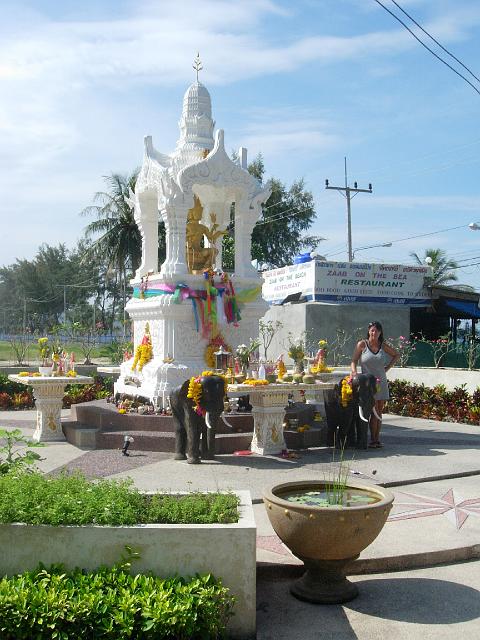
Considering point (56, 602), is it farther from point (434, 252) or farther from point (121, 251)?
point (434, 252)

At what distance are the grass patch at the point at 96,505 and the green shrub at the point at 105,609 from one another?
39cm

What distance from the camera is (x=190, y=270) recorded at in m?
12.2

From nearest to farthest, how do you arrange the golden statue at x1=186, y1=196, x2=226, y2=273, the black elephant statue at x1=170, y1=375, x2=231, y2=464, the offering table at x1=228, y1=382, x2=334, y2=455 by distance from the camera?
1. the black elephant statue at x1=170, y1=375, x2=231, y2=464
2. the offering table at x1=228, y1=382, x2=334, y2=455
3. the golden statue at x1=186, y1=196, x2=226, y2=273

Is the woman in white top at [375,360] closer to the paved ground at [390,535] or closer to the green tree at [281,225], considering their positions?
the paved ground at [390,535]

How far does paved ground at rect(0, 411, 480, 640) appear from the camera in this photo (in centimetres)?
433

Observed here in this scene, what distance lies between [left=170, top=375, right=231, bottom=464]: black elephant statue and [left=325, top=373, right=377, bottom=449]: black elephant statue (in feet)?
5.97

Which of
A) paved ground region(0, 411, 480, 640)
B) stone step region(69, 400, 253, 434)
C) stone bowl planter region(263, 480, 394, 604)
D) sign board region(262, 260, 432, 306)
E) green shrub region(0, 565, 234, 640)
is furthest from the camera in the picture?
sign board region(262, 260, 432, 306)

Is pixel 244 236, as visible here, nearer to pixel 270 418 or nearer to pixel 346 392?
pixel 346 392

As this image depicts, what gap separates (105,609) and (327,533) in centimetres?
145

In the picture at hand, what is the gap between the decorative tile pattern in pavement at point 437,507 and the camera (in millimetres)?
6410

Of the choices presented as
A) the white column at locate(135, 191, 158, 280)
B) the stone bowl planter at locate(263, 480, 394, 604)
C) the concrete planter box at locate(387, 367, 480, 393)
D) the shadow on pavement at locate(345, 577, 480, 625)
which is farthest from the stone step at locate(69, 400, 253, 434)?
the concrete planter box at locate(387, 367, 480, 393)

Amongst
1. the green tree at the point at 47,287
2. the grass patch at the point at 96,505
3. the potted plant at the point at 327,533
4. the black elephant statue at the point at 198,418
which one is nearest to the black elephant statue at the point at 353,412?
the black elephant statue at the point at 198,418

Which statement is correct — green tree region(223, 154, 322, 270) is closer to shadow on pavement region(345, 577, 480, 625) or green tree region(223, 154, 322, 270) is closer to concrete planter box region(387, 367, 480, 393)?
concrete planter box region(387, 367, 480, 393)

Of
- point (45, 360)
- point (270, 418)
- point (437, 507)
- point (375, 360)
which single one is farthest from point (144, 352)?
point (437, 507)
